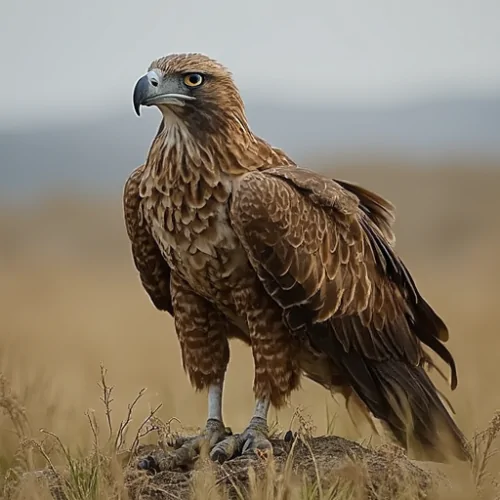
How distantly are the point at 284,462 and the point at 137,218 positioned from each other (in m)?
1.50

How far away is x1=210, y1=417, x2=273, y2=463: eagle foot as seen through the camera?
213 inches

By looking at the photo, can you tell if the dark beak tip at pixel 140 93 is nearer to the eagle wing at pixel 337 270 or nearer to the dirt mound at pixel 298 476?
the eagle wing at pixel 337 270

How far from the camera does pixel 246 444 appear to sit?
5480mm

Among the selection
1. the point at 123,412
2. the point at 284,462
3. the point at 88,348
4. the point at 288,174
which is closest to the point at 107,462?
the point at 284,462

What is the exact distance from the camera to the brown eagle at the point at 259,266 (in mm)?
5367

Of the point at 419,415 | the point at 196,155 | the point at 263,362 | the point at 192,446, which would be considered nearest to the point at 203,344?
the point at 263,362

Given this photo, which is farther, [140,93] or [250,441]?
[250,441]

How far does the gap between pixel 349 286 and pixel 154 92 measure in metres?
1.41

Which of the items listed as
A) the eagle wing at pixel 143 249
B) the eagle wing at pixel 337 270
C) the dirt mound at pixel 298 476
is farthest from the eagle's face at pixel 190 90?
the dirt mound at pixel 298 476

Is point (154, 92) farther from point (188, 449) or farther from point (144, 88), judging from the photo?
point (188, 449)

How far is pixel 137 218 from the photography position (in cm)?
578

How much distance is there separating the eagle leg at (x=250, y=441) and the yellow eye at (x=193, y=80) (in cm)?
159

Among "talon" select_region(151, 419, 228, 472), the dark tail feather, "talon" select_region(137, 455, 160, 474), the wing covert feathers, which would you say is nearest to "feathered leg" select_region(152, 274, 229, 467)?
"talon" select_region(151, 419, 228, 472)

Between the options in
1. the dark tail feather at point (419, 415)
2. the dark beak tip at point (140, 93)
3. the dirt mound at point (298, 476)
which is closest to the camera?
the dirt mound at point (298, 476)
